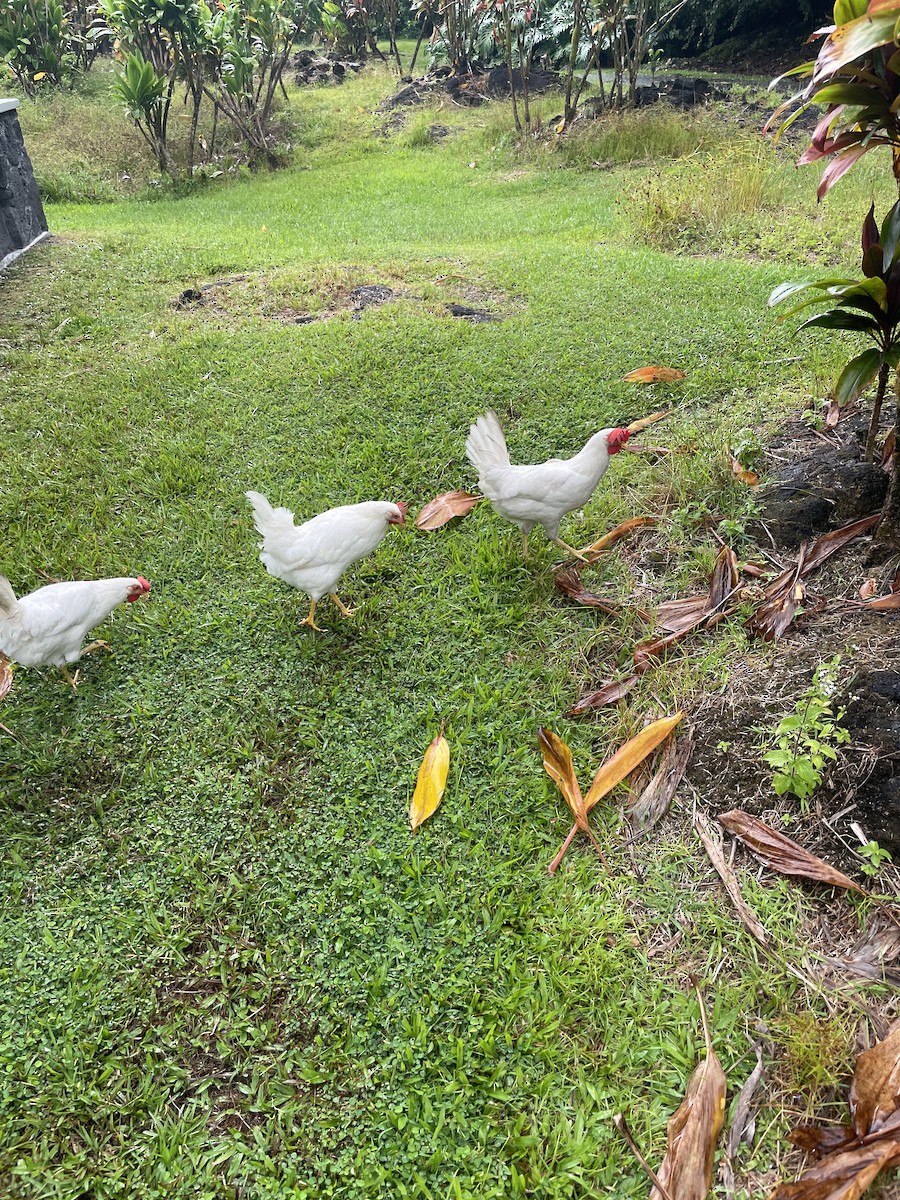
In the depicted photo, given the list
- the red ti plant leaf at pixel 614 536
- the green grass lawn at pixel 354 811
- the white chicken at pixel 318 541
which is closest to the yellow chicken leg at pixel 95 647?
the green grass lawn at pixel 354 811

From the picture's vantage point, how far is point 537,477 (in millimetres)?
3154

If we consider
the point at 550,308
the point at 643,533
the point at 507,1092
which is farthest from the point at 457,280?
the point at 507,1092

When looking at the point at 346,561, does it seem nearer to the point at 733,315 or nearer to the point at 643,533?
the point at 643,533

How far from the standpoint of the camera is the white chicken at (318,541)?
3.04 m

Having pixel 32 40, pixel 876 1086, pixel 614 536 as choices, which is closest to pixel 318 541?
pixel 614 536

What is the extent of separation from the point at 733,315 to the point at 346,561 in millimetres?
3793

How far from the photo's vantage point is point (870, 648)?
93.4 inches

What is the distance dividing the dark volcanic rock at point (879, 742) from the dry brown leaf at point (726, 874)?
39 centimetres

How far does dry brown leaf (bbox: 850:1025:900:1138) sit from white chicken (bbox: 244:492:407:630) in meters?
2.33

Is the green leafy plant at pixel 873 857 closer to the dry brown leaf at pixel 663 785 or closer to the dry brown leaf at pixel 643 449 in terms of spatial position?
the dry brown leaf at pixel 663 785

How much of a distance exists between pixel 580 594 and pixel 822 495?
1.07m

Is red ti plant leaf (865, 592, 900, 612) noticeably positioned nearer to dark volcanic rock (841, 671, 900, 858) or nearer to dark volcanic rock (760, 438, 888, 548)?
dark volcanic rock (841, 671, 900, 858)

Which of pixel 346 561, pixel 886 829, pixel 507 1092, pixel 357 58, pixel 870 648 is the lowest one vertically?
pixel 507 1092

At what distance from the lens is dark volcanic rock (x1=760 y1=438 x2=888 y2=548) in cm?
293
